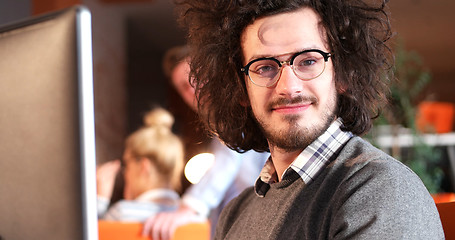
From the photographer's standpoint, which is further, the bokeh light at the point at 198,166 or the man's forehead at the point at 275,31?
the bokeh light at the point at 198,166

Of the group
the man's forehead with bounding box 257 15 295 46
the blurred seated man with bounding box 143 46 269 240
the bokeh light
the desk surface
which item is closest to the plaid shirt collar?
the man's forehead with bounding box 257 15 295 46

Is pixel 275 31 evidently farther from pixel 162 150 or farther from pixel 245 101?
pixel 162 150

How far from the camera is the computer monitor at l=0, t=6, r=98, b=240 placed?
60 centimetres

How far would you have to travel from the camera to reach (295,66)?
1137 mm

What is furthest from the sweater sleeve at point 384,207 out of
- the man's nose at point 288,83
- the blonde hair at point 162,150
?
the blonde hair at point 162,150

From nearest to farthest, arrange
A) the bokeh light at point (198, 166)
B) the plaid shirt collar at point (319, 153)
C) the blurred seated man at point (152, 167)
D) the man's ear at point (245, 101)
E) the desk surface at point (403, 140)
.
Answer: the plaid shirt collar at point (319, 153), the man's ear at point (245, 101), the bokeh light at point (198, 166), the blurred seated man at point (152, 167), the desk surface at point (403, 140)

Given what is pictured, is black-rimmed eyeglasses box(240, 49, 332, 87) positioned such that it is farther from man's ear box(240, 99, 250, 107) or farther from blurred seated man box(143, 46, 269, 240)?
blurred seated man box(143, 46, 269, 240)

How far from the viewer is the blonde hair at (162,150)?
2.79 meters

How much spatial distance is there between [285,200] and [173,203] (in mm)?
1597

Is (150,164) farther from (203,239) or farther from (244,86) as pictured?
(244,86)

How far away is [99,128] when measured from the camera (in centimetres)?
457

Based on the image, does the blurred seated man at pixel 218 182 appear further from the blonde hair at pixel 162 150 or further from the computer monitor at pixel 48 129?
the computer monitor at pixel 48 129

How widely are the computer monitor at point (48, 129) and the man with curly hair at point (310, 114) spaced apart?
1.52ft

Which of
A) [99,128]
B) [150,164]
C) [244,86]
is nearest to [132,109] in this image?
[99,128]
